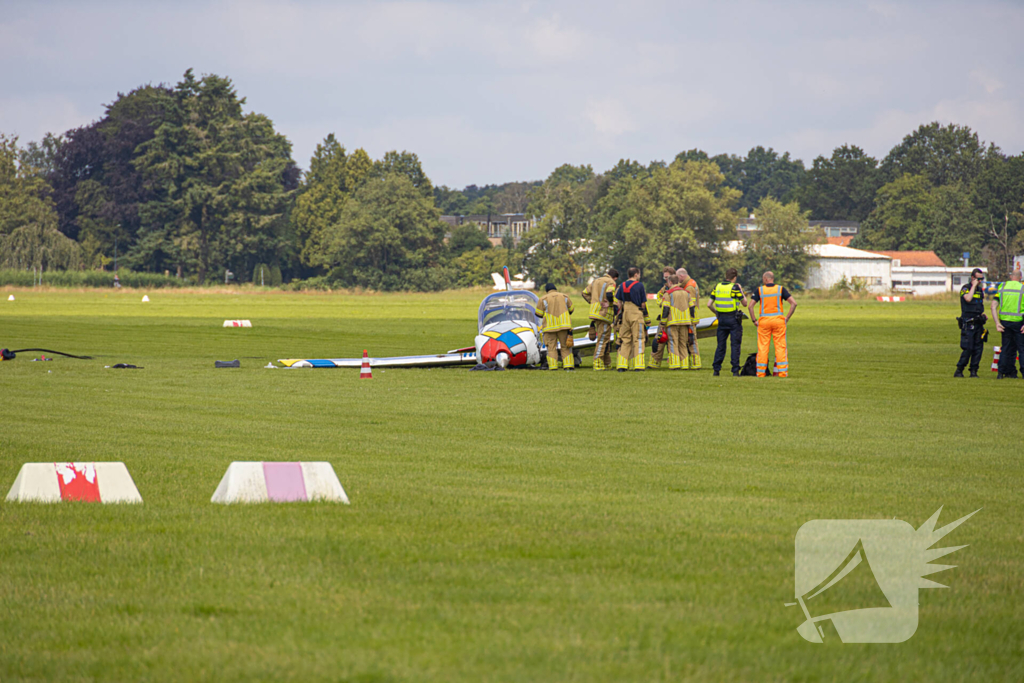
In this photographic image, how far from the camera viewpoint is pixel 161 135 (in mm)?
112375

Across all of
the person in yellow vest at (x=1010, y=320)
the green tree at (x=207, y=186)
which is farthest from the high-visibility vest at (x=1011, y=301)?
the green tree at (x=207, y=186)

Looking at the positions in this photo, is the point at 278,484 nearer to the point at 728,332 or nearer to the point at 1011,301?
the point at 728,332

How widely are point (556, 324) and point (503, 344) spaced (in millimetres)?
1307

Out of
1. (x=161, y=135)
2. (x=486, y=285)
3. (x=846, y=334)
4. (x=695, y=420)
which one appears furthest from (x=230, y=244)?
(x=695, y=420)

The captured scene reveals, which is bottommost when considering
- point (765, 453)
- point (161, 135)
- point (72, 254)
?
point (765, 453)

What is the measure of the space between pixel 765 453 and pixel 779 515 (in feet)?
11.7

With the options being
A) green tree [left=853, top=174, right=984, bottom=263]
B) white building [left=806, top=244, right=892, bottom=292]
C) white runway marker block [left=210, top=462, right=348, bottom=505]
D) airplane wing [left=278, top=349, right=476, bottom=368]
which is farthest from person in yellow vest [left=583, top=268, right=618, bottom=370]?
green tree [left=853, top=174, right=984, bottom=263]

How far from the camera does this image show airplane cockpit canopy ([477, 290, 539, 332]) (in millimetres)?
23562

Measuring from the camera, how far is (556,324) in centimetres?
2242

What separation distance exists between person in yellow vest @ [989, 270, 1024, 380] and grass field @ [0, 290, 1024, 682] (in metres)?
5.22

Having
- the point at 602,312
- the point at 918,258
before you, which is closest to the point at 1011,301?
the point at 602,312

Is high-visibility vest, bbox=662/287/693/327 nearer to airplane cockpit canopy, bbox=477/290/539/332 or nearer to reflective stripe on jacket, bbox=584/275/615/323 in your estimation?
reflective stripe on jacket, bbox=584/275/615/323

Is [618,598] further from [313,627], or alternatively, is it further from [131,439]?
[131,439]

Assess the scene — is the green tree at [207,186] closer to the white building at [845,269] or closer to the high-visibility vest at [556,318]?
the white building at [845,269]
